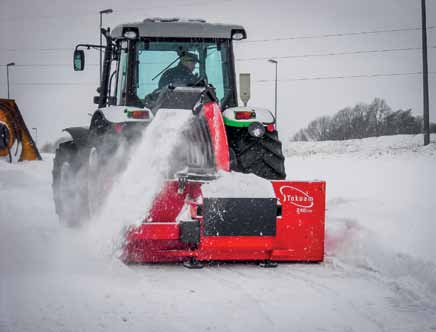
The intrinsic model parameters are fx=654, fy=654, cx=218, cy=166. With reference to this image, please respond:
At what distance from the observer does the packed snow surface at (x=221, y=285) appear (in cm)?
381

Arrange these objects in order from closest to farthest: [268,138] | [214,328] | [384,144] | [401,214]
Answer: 1. [214,328]
2. [268,138]
3. [401,214]
4. [384,144]

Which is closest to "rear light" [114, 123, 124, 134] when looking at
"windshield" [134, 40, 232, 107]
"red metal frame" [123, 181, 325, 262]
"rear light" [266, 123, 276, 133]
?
"red metal frame" [123, 181, 325, 262]

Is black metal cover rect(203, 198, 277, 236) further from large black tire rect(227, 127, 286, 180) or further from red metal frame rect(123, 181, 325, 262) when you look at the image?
large black tire rect(227, 127, 286, 180)

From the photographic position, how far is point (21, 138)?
52.3 feet

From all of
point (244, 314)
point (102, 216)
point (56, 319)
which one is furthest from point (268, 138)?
point (56, 319)

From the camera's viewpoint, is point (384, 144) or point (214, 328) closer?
point (214, 328)

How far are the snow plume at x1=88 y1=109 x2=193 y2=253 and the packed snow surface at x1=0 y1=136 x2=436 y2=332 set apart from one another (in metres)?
0.03

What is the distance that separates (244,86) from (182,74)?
108 cm

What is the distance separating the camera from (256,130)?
20.1 ft

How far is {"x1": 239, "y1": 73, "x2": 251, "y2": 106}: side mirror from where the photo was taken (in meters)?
7.40

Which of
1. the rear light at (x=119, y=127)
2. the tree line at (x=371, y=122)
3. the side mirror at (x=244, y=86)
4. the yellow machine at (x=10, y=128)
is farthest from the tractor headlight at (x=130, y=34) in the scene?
the tree line at (x=371, y=122)

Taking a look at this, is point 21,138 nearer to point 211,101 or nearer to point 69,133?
point 69,133

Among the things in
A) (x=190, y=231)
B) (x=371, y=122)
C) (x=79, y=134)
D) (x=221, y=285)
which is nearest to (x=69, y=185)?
(x=79, y=134)

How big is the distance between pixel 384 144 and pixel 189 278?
73.8ft
